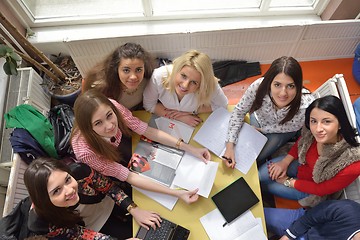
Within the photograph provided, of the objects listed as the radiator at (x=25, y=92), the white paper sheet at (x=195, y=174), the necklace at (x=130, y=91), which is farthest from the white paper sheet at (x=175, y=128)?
the radiator at (x=25, y=92)

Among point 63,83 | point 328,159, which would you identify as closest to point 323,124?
point 328,159

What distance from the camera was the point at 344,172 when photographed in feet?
5.49

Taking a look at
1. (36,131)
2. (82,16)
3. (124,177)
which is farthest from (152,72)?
(82,16)

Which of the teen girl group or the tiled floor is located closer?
the teen girl group

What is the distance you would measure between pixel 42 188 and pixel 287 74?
4.33 feet

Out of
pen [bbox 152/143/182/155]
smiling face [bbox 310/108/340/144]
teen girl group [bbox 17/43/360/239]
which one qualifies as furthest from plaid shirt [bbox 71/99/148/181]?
smiling face [bbox 310/108/340/144]

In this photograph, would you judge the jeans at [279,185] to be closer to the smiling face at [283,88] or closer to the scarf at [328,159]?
the scarf at [328,159]

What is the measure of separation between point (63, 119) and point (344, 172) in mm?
1800

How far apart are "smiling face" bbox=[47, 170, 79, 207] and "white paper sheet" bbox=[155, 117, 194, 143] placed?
0.67 meters

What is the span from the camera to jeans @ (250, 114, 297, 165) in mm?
2121

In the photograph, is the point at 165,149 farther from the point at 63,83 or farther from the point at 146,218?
the point at 63,83

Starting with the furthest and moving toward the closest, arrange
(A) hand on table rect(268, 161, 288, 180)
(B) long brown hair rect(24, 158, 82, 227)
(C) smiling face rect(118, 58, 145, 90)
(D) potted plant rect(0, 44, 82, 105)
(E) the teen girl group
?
(D) potted plant rect(0, 44, 82, 105) → (A) hand on table rect(268, 161, 288, 180) → (C) smiling face rect(118, 58, 145, 90) → (E) the teen girl group → (B) long brown hair rect(24, 158, 82, 227)

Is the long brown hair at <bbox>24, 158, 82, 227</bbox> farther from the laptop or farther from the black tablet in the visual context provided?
the black tablet

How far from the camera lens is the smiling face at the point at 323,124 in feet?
5.26
